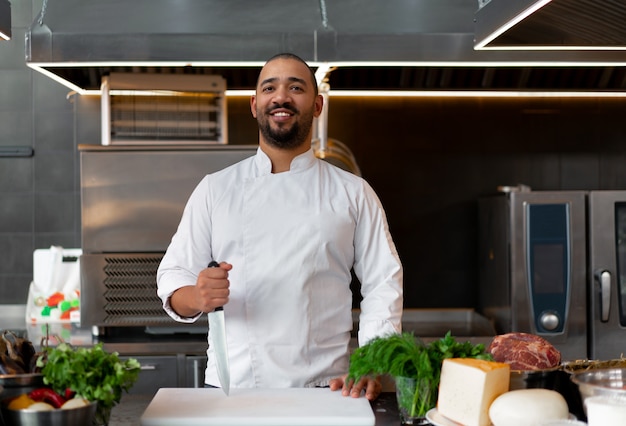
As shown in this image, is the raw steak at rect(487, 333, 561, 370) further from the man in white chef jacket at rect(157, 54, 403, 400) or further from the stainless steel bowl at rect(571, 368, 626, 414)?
the man in white chef jacket at rect(157, 54, 403, 400)

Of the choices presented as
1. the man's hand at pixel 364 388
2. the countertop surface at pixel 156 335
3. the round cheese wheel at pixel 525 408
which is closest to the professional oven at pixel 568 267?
the countertop surface at pixel 156 335

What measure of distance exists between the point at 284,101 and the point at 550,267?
183 centimetres

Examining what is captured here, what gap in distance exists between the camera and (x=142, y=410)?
1.89 meters

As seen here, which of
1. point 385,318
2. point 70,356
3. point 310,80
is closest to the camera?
point 70,356

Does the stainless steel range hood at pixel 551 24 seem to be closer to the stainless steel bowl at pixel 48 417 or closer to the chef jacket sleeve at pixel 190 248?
the chef jacket sleeve at pixel 190 248

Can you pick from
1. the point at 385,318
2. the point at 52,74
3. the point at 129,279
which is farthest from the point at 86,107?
the point at 385,318

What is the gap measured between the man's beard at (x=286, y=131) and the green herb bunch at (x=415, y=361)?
77 centimetres

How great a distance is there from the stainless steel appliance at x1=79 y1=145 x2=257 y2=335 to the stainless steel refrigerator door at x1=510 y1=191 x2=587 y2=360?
1.23 meters

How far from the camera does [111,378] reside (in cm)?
164

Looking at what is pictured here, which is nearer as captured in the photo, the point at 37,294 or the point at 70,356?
the point at 70,356

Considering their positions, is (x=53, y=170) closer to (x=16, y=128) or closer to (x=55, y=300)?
(x=16, y=128)

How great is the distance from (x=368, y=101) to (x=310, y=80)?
6.46 feet

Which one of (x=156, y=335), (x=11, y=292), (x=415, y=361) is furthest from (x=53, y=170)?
(x=415, y=361)

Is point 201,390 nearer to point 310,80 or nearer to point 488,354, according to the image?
point 488,354
